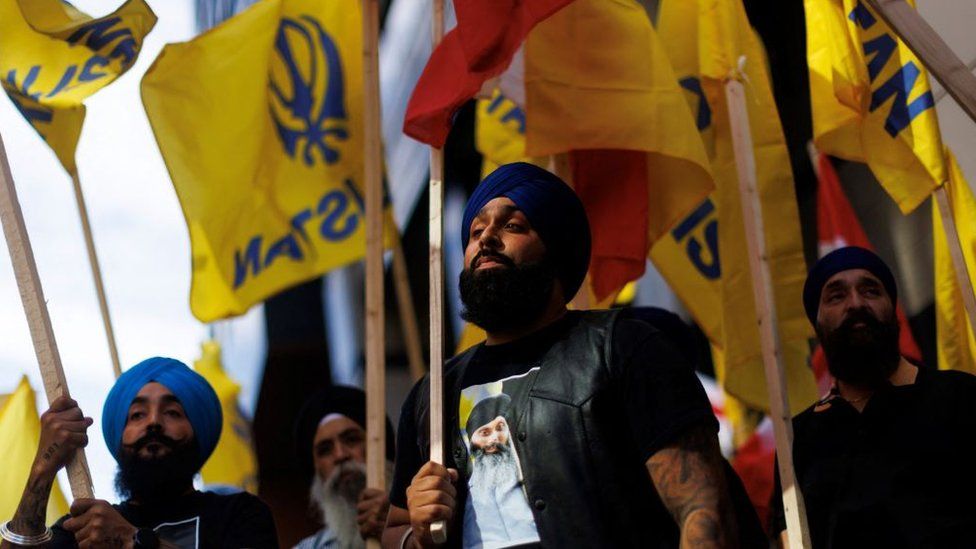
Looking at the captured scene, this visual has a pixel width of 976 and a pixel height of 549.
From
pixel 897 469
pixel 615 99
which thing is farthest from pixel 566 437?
pixel 615 99

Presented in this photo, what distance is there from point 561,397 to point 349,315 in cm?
1544

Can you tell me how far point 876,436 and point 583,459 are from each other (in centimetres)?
144

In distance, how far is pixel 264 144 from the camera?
22.7 ft

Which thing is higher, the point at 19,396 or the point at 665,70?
the point at 665,70

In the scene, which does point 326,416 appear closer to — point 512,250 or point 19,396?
point 19,396

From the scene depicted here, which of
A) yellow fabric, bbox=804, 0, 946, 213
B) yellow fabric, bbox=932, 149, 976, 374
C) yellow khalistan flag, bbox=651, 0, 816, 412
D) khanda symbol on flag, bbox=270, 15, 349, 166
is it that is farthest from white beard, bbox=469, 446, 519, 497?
khanda symbol on flag, bbox=270, 15, 349, 166

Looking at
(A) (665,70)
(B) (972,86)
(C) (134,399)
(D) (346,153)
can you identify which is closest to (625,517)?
(B) (972,86)

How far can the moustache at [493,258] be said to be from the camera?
3406 millimetres

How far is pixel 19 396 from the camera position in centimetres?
670

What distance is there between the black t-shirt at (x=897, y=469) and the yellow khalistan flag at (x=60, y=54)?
314cm

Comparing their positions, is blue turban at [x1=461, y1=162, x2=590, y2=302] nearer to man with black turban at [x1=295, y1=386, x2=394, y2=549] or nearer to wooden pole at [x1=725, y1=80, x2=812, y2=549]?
wooden pole at [x1=725, y1=80, x2=812, y2=549]

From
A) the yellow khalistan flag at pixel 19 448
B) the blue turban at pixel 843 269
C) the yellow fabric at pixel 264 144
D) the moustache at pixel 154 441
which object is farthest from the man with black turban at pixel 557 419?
the yellow khalistan flag at pixel 19 448

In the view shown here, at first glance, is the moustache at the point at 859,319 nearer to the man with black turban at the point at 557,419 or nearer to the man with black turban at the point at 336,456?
the man with black turban at the point at 557,419

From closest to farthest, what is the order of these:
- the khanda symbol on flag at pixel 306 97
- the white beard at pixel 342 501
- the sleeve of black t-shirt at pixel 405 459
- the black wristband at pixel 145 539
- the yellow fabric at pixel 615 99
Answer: the sleeve of black t-shirt at pixel 405 459, the black wristband at pixel 145 539, the yellow fabric at pixel 615 99, the white beard at pixel 342 501, the khanda symbol on flag at pixel 306 97
